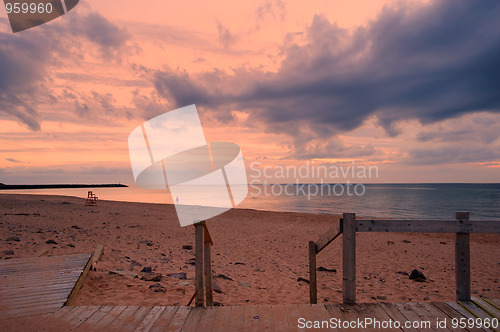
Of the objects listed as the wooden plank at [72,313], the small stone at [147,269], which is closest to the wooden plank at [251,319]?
the wooden plank at [72,313]

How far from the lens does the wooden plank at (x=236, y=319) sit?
4395 mm

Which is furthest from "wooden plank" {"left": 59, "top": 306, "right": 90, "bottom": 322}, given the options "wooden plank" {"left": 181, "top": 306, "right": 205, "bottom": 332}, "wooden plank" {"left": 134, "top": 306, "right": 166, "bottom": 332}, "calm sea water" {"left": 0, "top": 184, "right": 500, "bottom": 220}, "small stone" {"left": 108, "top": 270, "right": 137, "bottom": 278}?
"calm sea water" {"left": 0, "top": 184, "right": 500, "bottom": 220}

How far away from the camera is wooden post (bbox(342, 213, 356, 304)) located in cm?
487

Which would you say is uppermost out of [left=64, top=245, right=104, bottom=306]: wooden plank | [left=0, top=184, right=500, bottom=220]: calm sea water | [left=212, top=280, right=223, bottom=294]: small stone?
[left=64, top=245, right=104, bottom=306]: wooden plank

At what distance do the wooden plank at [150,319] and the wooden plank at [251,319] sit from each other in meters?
1.37

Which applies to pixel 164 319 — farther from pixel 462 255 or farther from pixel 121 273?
pixel 462 255

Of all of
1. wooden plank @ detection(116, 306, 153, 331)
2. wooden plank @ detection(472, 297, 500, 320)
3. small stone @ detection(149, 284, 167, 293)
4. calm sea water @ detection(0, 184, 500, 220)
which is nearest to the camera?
wooden plank @ detection(116, 306, 153, 331)

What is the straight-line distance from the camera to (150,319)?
15.5 ft

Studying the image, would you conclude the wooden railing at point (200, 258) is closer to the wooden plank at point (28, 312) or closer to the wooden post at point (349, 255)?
the wooden post at point (349, 255)

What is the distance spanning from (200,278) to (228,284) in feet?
12.8

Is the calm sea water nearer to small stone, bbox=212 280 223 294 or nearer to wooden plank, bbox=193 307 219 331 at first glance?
small stone, bbox=212 280 223 294

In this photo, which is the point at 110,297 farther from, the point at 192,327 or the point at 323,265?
the point at 323,265

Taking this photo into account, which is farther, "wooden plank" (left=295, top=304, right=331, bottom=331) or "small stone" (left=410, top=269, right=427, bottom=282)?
"small stone" (left=410, top=269, right=427, bottom=282)

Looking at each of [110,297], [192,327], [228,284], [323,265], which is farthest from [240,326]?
[323,265]
